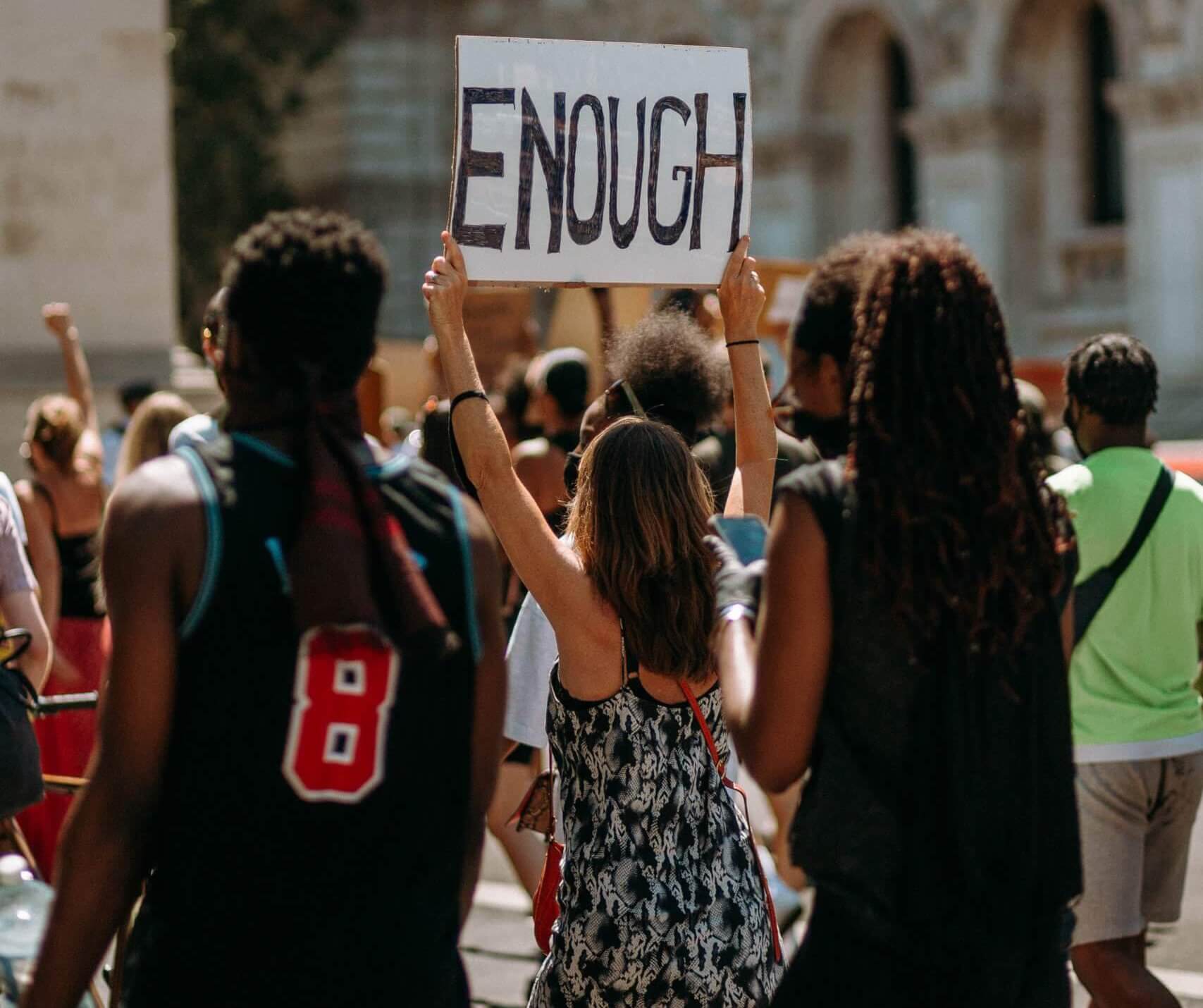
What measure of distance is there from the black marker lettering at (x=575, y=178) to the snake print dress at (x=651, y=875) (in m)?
1.12

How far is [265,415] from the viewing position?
2617 millimetres

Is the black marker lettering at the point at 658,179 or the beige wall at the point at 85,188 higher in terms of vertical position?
the beige wall at the point at 85,188

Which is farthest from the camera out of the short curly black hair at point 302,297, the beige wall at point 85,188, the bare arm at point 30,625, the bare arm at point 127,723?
the beige wall at point 85,188

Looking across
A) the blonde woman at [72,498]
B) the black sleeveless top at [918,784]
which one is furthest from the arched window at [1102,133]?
the black sleeveless top at [918,784]

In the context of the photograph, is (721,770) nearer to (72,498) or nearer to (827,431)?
(827,431)

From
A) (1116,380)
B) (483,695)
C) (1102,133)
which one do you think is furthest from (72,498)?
(1102,133)

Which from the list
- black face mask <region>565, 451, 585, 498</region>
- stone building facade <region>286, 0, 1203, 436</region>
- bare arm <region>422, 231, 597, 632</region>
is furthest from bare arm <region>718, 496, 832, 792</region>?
stone building facade <region>286, 0, 1203, 436</region>

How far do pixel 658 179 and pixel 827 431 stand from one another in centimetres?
147

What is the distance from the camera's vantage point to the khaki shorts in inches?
177

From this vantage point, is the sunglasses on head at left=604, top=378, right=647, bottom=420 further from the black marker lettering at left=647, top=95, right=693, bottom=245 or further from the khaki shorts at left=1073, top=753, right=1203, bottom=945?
the khaki shorts at left=1073, top=753, right=1203, bottom=945

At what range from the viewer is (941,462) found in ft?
9.02

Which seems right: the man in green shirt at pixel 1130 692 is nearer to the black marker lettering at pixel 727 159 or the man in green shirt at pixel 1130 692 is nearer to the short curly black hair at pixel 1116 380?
the short curly black hair at pixel 1116 380

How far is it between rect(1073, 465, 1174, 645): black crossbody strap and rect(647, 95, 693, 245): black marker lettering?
126 cm

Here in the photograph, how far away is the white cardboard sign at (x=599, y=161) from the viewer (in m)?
4.16
